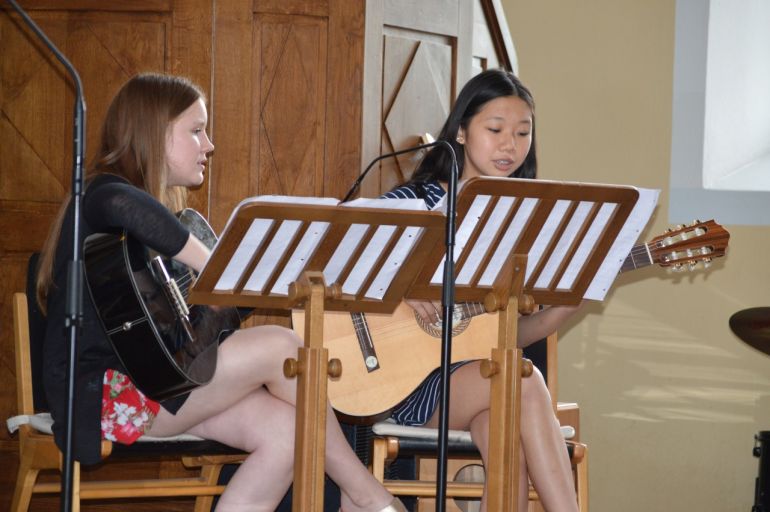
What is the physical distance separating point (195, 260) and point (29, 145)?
3.96 feet

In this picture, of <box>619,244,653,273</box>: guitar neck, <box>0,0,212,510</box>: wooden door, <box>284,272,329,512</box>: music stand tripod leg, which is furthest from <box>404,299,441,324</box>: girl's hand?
<box>0,0,212,510</box>: wooden door

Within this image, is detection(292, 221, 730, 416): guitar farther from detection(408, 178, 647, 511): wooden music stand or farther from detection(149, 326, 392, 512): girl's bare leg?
detection(408, 178, 647, 511): wooden music stand

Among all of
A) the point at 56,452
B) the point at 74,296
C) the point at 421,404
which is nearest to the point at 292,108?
the point at 421,404

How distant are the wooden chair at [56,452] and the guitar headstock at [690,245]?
3.72 ft

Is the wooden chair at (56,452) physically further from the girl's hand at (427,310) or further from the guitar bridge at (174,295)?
the girl's hand at (427,310)

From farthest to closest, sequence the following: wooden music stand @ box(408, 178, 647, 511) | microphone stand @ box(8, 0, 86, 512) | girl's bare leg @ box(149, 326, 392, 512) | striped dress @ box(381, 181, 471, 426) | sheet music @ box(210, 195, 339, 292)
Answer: striped dress @ box(381, 181, 471, 426) < girl's bare leg @ box(149, 326, 392, 512) < wooden music stand @ box(408, 178, 647, 511) < sheet music @ box(210, 195, 339, 292) < microphone stand @ box(8, 0, 86, 512)

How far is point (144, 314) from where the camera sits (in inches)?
92.8

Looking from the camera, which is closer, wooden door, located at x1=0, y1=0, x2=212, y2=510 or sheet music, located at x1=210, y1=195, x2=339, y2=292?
sheet music, located at x1=210, y1=195, x2=339, y2=292

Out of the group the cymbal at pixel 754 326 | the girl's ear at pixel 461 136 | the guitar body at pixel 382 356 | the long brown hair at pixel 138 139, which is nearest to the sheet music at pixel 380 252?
the guitar body at pixel 382 356

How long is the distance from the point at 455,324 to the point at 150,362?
837 mm

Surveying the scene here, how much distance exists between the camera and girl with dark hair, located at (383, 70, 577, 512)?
2.65 metres

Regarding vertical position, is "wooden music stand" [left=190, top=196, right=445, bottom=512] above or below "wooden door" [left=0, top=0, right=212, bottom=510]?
below

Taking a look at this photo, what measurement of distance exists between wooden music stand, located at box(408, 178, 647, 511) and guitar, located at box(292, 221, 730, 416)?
0.39 m

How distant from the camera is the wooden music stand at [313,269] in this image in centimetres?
210
